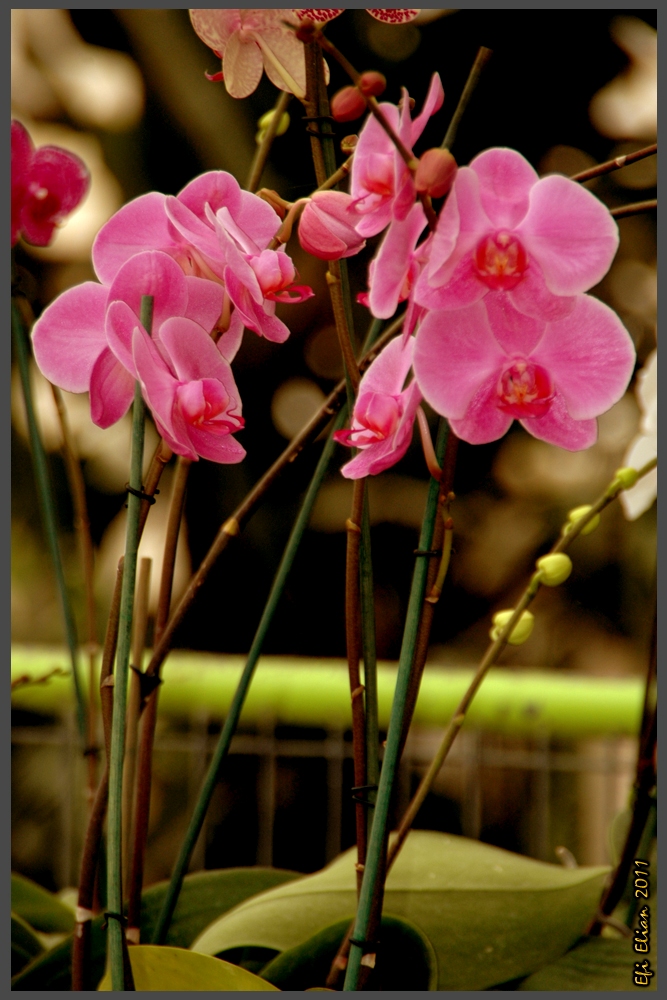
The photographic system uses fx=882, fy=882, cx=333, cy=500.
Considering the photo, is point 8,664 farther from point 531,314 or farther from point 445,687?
point 445,687

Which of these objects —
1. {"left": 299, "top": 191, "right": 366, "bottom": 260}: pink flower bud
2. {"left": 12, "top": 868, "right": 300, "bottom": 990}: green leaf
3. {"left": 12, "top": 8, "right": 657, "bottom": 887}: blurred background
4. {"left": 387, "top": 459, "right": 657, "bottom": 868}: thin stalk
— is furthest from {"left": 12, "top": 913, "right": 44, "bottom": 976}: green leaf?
{"left": 12, "top": 8, "right": 657, "bottom": 887}: blurred background

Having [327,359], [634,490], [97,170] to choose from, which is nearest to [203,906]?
[634,490]

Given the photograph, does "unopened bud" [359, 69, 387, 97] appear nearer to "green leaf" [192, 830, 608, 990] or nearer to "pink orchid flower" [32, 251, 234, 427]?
"pink orchid flower" [32, 251, 234, 427]

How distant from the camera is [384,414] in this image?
0.19m

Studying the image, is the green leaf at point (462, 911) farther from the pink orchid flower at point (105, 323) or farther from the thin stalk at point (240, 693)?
the pink orchid flower at point (105, 323)

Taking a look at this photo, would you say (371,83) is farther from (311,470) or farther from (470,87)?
(311,470)

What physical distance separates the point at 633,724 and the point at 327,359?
578 millimetres

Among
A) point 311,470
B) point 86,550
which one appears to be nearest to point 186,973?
point 86,550

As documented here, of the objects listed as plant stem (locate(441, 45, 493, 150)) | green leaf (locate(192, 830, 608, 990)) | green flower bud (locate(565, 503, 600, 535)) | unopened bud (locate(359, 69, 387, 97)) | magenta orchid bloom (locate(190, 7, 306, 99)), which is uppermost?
magenta orchid bloom (locate(190, 7, 306, 99))

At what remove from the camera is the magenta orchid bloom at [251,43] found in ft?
0.74

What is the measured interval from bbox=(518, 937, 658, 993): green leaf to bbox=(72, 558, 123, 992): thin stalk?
12cm

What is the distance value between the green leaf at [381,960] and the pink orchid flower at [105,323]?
15 centimetres

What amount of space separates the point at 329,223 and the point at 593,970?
0.72 ft

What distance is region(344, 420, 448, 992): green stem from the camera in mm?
192
